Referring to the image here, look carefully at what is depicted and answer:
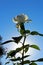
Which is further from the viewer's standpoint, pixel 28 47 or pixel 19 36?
pixel 28 47

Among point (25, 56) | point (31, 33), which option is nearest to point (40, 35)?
point (31, 33)

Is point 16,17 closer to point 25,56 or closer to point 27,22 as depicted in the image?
point 27,22

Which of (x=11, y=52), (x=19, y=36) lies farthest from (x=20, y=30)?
(x=11, y=52)

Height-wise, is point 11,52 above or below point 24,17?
below

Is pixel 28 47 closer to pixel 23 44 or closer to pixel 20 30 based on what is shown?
pixel 23 44

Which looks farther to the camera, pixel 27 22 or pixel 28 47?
pixel 28 47

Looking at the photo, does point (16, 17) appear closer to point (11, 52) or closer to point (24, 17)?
point (24, 17)

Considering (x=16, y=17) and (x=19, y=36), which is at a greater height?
(x=16, y=17)
